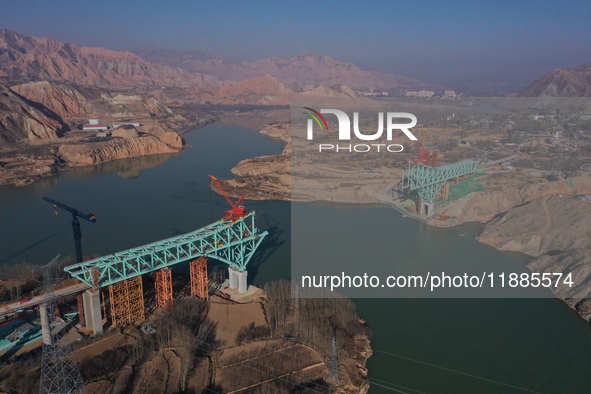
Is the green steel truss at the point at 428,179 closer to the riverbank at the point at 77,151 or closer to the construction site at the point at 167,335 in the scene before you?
the construction site at the point at 167,335

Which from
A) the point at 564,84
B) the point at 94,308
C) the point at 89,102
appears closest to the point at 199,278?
the point at 94,308

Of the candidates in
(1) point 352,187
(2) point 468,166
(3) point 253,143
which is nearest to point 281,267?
(1) point 352,187

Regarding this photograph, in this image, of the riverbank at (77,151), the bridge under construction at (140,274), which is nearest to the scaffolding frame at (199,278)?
the bridge under construction at (140,274)

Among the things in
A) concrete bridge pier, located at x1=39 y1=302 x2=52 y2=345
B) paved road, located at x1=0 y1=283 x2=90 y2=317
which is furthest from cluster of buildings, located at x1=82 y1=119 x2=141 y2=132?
concrete bridge pier, located at x1=39 y1=302 x2=52 y2=345

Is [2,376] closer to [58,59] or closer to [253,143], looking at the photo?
[253,143]

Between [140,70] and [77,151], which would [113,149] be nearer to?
[77,151]

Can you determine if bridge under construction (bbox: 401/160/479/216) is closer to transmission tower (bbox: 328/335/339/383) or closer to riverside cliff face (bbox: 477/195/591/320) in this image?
riverside cliff face (bbox: 477/195/591/320)

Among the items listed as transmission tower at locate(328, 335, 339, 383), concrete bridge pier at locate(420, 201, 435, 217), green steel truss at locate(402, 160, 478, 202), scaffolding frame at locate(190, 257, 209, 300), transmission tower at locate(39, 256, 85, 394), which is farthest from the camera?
concrete bridge pier at locate(420, 201, 435, 217)
